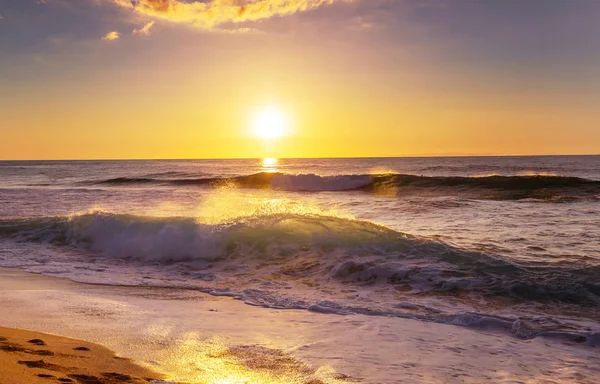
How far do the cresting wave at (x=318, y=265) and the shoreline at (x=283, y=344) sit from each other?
20.9 inches

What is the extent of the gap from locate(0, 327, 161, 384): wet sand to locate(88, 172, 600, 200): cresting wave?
21.2 metres

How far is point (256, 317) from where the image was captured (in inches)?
242

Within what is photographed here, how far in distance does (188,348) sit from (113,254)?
7.23 m

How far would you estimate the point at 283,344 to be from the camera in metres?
5.04

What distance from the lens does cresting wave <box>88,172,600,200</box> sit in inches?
988

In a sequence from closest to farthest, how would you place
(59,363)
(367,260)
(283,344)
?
(59,363), (283,344), (367,260)

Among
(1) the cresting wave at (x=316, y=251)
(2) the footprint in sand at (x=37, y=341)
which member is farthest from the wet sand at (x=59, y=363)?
(1) the cresting wave at (x=316, y=251)

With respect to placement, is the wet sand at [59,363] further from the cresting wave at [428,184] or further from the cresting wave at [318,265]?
the cresting wave at [428,184]

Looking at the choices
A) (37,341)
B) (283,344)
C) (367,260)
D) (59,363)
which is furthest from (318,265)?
(59,363)

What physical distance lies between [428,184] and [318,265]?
24178 millimetres

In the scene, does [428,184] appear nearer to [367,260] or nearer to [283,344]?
[367,260]

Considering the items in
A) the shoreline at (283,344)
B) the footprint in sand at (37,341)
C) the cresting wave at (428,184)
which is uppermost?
the cresting wave at (428,184)

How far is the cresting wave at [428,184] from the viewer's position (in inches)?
988

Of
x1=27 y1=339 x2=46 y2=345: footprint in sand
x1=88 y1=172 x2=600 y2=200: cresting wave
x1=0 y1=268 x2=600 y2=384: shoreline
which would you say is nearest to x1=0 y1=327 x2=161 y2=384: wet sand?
x1=27 y1=339 x2=46 y2=345: footprint in sand
